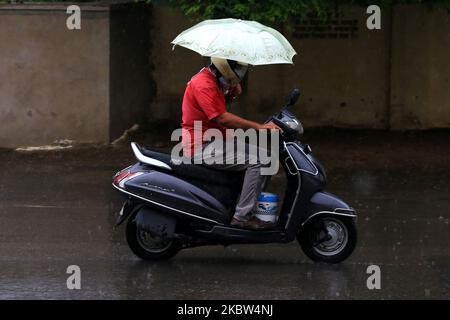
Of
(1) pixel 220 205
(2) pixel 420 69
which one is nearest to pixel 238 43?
(1) pixel 220 205

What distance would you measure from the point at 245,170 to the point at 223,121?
0.43 metres

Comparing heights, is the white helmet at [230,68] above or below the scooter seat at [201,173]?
above

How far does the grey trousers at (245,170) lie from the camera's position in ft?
26.1

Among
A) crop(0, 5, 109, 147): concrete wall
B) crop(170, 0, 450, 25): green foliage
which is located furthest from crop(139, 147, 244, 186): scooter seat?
crop(0, 5, 109, 147): concrete wall

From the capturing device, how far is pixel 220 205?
805cm

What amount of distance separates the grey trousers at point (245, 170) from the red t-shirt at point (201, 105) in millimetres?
170

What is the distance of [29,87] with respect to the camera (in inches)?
556

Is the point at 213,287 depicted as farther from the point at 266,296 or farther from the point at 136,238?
the point at 136,238

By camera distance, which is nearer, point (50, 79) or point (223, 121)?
point (223, 121)

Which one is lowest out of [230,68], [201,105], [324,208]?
[324,208]

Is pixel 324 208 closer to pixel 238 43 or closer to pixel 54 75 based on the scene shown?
pixel 238 43

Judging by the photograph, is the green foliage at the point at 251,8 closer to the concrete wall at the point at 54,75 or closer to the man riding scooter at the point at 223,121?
the concrete wall at the point at 54,75

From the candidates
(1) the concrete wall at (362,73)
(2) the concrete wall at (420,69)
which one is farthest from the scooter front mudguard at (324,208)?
(2) the concrete wall at (420,69)
